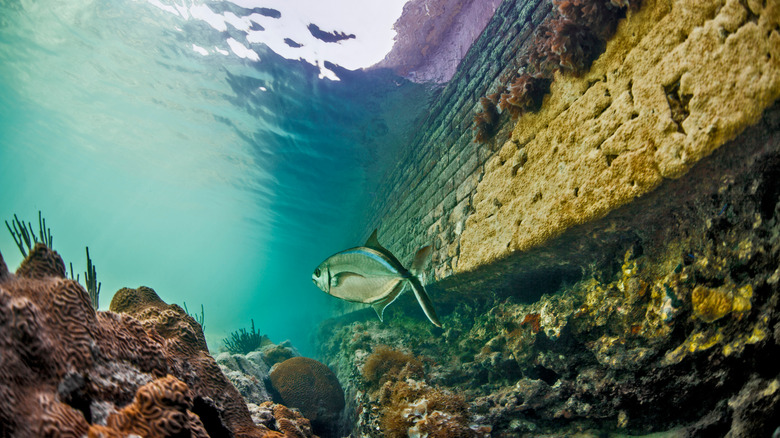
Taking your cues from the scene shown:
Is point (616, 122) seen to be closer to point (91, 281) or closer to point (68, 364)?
point (68, 364)

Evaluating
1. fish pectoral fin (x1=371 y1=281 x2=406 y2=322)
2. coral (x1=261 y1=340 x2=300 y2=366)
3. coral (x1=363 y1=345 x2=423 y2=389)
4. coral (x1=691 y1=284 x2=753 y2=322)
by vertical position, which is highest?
coral (x1=261 y1=340 x2=300 y2=366)

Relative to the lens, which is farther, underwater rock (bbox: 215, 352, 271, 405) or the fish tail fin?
underwater rock (bbox: 215, 352, 271, 405)

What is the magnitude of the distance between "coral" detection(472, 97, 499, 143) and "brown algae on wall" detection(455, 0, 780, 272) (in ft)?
2.17

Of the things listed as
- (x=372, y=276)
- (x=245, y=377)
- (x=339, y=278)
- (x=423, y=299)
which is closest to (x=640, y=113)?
(x=423, y=299)

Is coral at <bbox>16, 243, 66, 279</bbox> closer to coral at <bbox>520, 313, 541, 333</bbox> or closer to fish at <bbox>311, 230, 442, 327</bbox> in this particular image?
fish at <bbox>311, 230, 442, 327</bbox>

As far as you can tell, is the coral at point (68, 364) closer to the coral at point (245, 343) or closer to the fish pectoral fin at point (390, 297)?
the fish pectoral fin at point (390, 297)

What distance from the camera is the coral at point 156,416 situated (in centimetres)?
126

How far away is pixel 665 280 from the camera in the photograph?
95.5 inches

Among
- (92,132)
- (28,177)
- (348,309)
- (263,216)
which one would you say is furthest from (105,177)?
(348,309)

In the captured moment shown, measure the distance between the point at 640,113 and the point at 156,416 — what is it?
369 cm

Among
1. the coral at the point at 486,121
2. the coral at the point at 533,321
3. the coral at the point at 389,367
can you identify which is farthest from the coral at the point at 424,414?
the coral at the point at 486,121

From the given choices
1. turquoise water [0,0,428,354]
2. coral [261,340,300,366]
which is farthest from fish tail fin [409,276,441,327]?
turquoise water [0,0,428,354]

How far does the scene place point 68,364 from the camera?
138 centimetres

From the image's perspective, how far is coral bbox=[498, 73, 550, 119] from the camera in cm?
334
